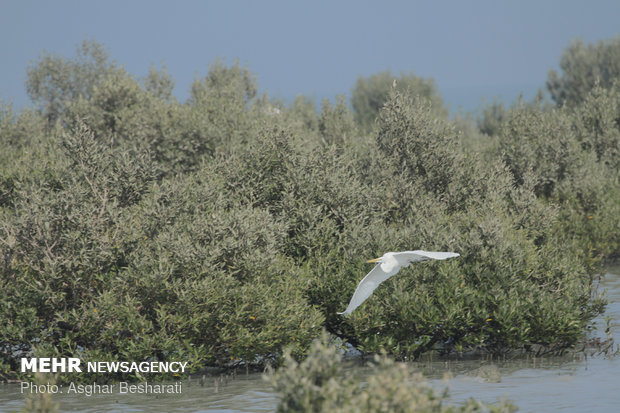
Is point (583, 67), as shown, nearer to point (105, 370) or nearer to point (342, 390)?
point (105, 370)

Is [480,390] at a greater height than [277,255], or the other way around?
[277,255]

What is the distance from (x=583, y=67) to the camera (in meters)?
95.5

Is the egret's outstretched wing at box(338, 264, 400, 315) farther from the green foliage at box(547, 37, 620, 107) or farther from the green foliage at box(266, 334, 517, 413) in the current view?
the green foliage at box(547, 37, 620, 107)

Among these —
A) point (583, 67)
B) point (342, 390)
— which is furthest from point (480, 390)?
point (583, 67)

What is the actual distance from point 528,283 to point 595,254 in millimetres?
16791

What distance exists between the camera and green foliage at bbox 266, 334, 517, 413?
8578mm

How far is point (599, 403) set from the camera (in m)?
14.3

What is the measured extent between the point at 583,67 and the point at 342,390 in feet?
309

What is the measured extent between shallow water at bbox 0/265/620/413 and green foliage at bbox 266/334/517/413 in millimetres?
4964

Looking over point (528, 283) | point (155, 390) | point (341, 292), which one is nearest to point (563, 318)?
point (528, 283)

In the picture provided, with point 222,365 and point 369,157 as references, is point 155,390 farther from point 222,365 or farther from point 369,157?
point 369,157

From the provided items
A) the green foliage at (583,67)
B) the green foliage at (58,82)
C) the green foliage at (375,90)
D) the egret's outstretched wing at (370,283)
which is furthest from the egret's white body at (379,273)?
the green foliage at (583,67)

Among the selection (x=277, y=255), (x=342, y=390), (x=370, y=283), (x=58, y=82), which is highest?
(x=58, y=82)

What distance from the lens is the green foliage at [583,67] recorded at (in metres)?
94.1
